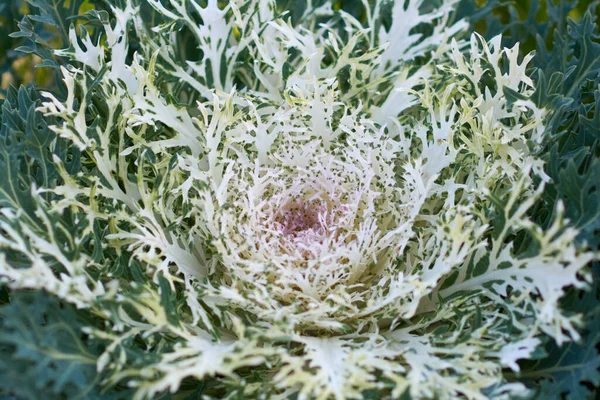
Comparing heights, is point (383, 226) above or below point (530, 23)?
below

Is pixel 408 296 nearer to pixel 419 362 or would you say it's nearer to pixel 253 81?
pixel 419 362

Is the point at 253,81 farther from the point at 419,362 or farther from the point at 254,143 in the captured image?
the point at 419,362

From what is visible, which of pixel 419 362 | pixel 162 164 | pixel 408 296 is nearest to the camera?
pixel 419 362

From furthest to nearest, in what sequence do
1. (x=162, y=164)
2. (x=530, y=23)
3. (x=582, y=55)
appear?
(x=530, y=23) < (x=582, y=55) < (x=162, y=164)

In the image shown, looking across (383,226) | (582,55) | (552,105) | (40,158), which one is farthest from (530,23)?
(40,158)

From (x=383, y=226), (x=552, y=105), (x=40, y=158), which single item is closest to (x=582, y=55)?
(x=552, y=105)

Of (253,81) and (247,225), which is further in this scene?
(253,81)

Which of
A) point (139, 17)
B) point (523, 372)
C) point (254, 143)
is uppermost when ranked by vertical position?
point (139, 17)
